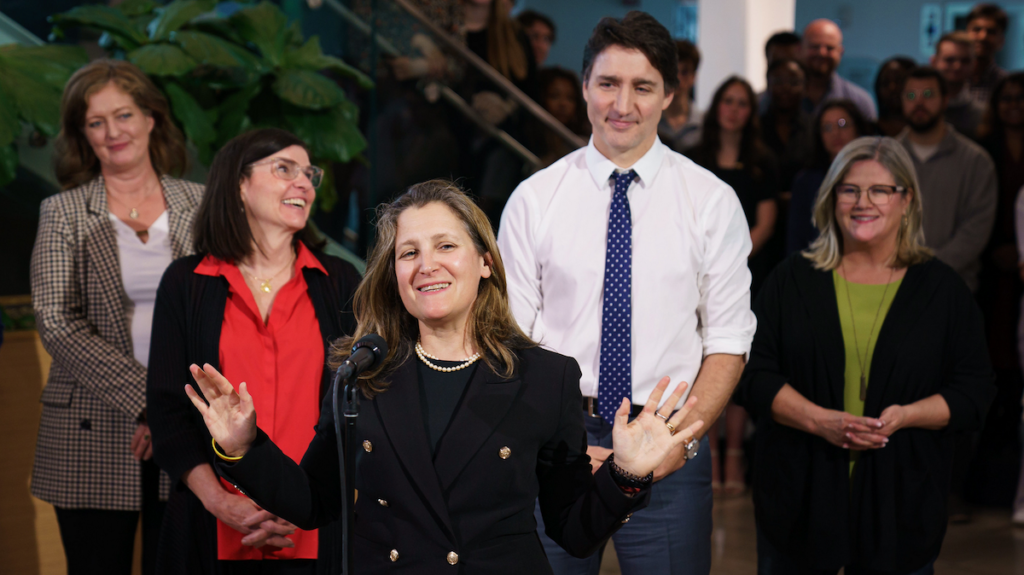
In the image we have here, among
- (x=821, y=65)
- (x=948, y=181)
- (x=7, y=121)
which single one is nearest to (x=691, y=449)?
(x=7, y=121)

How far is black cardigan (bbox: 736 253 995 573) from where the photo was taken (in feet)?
8.39

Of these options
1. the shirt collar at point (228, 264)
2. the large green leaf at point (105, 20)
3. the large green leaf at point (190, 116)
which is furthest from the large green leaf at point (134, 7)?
the shirt collar at point (228, 264)

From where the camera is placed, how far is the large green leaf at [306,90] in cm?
376

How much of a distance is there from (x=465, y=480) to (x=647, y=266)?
2.53 ft

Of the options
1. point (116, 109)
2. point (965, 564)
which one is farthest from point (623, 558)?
point (965, 564)

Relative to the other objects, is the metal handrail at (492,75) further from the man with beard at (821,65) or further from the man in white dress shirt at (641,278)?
the man in white dress shirt at (641,278)

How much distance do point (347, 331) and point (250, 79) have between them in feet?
5.77

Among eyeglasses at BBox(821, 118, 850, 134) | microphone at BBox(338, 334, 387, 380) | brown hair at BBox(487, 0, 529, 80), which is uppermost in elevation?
brown hair at BBox(487, 0, 529, 80)

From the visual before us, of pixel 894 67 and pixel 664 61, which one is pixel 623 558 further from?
pixel 894 67

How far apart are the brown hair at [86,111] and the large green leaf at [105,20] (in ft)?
2.37

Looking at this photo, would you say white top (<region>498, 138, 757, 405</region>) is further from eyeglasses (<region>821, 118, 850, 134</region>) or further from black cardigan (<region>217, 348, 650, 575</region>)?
eyeglasses (<region>821, 118, 850, 134</region>)

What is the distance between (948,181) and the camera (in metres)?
4.62

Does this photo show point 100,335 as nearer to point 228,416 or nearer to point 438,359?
point 228,416

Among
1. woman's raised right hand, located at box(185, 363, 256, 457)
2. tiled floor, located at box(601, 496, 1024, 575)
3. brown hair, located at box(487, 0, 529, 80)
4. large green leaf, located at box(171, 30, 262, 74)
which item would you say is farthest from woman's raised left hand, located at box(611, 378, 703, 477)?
brown hair, located at box(487, 0, 529, 80)
